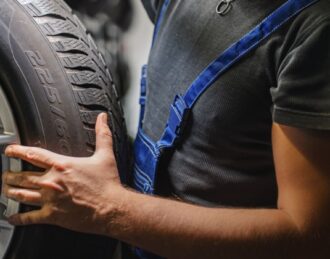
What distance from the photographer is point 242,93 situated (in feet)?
2.37

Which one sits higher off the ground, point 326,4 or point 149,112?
point 326,4

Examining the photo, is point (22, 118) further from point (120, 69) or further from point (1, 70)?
point (120, 69)

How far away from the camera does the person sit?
64 cm

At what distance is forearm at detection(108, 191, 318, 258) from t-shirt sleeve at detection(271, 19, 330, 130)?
0.48 ft

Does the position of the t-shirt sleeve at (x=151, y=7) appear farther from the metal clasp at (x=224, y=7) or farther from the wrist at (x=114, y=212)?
the wrist at (x=114, y=212)

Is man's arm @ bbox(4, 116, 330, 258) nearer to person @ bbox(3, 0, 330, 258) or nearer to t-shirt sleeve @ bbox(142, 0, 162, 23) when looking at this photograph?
person @ bbox(3, 0, 330, 258)

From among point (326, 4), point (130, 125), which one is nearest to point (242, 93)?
point (326, 4)

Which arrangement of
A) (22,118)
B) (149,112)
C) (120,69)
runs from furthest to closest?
(120,69)
(149,112)
(22,118)

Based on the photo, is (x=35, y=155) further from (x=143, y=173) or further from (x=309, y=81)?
(x=309, y=81)

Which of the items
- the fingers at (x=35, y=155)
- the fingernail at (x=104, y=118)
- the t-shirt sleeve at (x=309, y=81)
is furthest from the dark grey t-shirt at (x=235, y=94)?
the fingers at (x=35, y=155)

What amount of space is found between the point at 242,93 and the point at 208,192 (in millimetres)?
190

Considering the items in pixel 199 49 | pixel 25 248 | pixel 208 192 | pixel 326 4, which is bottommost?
pixel 25 248

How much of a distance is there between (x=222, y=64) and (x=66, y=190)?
0.96 feet

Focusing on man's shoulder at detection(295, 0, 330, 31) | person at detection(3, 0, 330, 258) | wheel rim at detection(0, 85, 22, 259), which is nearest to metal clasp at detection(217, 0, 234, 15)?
person at detection(3, 0, 330, 258)
